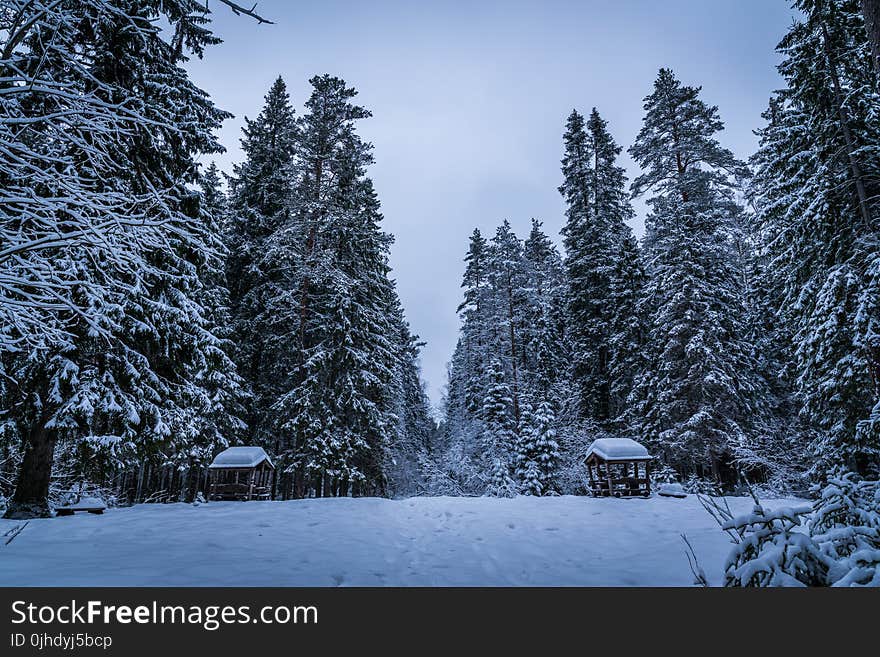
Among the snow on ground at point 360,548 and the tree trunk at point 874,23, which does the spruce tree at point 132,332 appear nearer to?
the snow on ground at point 360,548

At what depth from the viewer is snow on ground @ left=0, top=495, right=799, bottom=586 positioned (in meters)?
4.09

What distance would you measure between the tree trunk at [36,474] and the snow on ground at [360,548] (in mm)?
746

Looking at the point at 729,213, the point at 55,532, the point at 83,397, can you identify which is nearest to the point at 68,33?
the point at 83,397

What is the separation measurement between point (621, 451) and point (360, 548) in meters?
10.2

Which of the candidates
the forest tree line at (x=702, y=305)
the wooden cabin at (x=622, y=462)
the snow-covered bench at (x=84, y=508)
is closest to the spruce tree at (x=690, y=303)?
the forest tree line at (x=702, y=305)

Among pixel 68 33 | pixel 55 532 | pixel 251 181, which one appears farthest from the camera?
pixel 251 181

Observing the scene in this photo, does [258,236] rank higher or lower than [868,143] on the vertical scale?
higher

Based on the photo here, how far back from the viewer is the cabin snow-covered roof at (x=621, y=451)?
43.0 ft

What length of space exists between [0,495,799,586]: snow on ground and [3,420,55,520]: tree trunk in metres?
0.75

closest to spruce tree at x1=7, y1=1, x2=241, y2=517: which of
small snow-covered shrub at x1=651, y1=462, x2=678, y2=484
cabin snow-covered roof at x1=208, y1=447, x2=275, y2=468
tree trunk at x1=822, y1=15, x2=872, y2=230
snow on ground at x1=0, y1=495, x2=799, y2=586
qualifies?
snow on ground at x1=0, y1=495, x2=799, y2=586

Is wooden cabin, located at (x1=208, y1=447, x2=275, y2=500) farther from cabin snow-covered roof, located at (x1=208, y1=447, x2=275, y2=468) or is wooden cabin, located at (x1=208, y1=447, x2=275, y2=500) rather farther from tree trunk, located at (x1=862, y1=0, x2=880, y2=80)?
tree trunk, located at (x1=862, y1=0, x2=880, y2=80)
